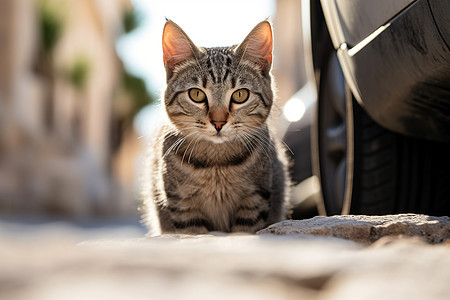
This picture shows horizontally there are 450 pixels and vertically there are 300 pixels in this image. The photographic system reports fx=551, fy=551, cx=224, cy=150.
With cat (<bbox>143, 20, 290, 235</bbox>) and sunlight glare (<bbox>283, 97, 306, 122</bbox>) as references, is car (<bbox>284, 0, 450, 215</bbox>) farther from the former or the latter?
sunlight glare (<bbox>283, 97, 306, 122</bbox>)

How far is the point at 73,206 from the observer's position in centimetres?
1362

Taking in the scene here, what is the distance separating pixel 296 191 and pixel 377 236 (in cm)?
270

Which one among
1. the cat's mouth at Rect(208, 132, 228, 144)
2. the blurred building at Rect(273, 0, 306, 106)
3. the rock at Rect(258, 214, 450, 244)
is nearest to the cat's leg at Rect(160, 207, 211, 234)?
the cat's mouth at Rect(208, 132, 228, 144)

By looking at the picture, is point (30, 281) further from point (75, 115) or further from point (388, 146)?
point (75, 115)

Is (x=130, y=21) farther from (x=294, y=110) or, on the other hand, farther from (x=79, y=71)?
(x=294, y=110)

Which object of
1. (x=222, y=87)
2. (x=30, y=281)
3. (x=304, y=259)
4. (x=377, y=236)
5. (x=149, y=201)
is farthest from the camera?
(x=149, y=201)

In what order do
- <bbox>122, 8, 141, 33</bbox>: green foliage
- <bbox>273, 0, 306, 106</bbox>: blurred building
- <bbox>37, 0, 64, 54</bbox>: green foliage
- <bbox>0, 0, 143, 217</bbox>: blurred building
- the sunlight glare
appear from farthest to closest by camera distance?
<bbox>122, 8, 141, 33</bbox>: green foliage
<bbox>37, 0, 64, 54</bbox>: green foliage
<bbox>273, 0, 306, 106</bbox>: blurred building
<bbox>0, 0, 143, 217</bbox>: blurred building
the sunlight glare

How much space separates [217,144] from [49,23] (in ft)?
42.4

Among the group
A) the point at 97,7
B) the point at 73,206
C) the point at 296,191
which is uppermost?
the point at 97,7

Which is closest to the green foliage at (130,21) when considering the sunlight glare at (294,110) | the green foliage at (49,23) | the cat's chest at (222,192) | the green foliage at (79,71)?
the green foliage at (79,71)

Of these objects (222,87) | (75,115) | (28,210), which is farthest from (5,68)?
(222,87)

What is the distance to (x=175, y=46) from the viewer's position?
131 inches

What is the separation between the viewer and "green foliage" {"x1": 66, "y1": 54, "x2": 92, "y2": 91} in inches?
685

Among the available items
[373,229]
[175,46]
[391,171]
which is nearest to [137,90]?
[175,46]
